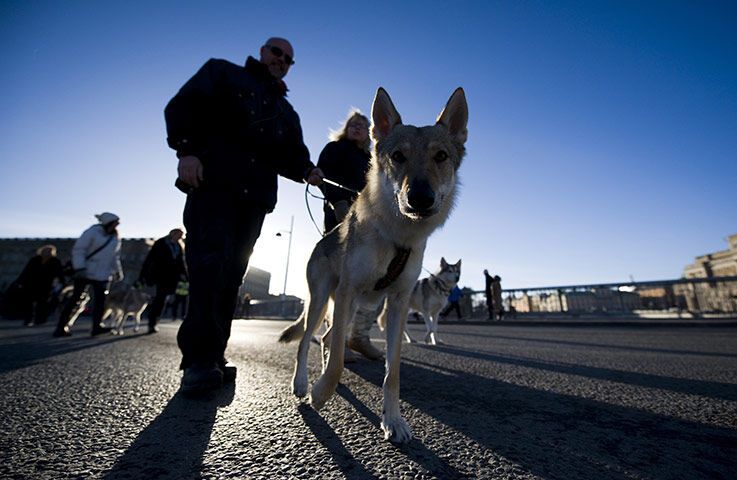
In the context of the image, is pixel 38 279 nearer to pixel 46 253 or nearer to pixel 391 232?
pixel 46 253

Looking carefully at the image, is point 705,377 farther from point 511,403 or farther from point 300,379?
point 300,379

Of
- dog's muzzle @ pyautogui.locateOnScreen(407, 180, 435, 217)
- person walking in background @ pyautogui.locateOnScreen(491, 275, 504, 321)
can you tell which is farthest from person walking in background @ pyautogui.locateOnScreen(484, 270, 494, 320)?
dog's muzzle @ pyautogui.locateOnScreen(407, 180, 435, 217)

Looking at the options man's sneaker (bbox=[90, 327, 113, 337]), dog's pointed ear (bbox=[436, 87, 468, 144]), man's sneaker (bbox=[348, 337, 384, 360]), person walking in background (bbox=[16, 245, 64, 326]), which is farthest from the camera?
person walking in background (bbox=[16, 245, 64, 326])

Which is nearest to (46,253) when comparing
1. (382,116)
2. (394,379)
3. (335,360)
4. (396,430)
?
(382,116)

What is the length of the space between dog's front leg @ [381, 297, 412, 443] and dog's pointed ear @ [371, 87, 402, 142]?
1562mm

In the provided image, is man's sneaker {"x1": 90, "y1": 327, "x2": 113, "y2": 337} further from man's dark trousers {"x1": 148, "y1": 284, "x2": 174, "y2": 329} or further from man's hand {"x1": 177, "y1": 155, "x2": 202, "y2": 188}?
man's hand {"x1": 177, "y1": 155, "x2": 202, "y2": 188}

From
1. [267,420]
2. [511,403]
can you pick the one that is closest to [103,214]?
[267,420]

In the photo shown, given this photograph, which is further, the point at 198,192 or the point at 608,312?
the point at 608,312

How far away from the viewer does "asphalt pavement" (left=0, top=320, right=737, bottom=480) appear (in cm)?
126

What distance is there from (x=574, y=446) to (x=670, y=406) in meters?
1.19

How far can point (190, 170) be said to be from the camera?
2742 mm

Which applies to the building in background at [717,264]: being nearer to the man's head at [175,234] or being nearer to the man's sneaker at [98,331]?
the man's head at [175,234]

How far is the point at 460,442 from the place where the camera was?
4.99 feet

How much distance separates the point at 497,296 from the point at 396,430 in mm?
19194
